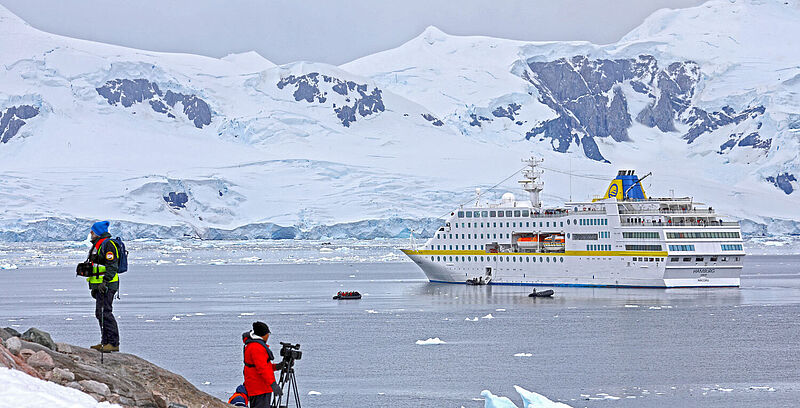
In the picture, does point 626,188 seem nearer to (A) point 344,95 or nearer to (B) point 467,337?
(B) point 467,337

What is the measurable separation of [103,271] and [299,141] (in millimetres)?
144464

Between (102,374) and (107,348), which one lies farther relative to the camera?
(107,348)

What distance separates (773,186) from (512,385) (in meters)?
161

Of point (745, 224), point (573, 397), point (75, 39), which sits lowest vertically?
point (573, 397)

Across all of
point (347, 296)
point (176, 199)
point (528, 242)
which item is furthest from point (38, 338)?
point (176, 199)

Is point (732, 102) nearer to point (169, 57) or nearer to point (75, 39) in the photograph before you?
point (169, 57)


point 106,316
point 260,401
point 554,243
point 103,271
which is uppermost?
point 554,243

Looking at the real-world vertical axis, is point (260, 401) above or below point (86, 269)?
below

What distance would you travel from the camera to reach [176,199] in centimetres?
11994

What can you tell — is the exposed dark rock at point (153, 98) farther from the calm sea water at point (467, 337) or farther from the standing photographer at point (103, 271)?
the standing photographer at point (103, 271)

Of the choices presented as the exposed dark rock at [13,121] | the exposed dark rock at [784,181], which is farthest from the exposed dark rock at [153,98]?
the exposed dark rock at [784,181]

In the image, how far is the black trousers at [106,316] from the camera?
12.5m

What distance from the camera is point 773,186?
173 metres

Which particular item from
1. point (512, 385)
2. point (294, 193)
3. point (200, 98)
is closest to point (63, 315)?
point (512, 385)
